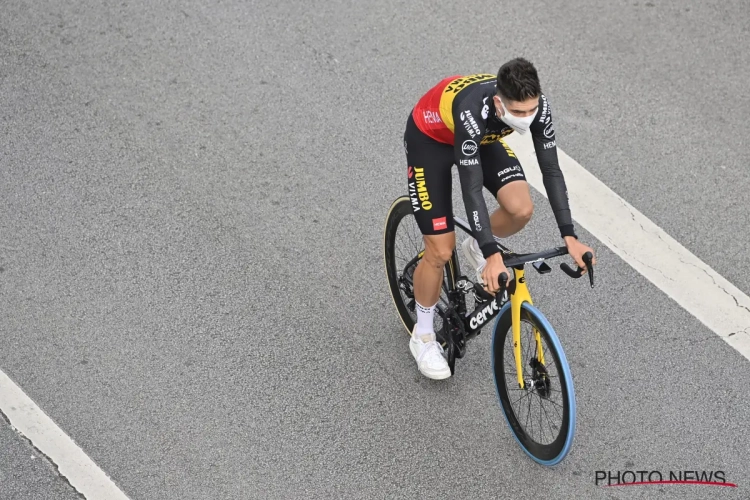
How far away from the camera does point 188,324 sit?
5664 millimetres

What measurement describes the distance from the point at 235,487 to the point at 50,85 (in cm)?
411

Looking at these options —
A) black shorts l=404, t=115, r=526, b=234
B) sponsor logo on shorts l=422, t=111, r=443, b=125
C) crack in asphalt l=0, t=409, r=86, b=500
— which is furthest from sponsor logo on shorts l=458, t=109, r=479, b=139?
crack in asphalt l=0, t=409, r=86, b=500

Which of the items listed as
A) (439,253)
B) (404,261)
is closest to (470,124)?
(439,253)

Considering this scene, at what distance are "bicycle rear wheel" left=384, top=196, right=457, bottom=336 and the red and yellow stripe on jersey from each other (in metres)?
0.62

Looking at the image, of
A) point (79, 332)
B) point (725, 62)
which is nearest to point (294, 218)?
point (79, 332)

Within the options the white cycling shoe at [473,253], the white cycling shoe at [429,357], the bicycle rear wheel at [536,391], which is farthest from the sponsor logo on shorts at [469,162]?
the white cycling shoe at [429,357]

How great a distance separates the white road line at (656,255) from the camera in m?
5.76

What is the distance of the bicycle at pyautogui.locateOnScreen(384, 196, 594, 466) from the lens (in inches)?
176

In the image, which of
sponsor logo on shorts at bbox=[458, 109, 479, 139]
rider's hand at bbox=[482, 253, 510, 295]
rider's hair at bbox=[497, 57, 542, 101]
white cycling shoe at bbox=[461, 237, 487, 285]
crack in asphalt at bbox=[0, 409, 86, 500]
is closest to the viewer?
rider's hair at bbox=[497, 57, 542, 101]

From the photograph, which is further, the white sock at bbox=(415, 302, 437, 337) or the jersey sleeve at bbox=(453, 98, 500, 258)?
the white sock at bbox=(415, 302, 437, 337)

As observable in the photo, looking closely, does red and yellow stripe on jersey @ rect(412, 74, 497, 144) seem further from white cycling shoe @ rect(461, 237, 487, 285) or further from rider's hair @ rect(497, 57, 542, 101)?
white cycling shoe @ rect(461, 237, 487, 285)

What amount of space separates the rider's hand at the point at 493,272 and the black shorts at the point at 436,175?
0.64 m

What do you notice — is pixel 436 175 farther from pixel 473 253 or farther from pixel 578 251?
pixel 578 251

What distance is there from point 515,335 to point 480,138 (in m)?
1.06
